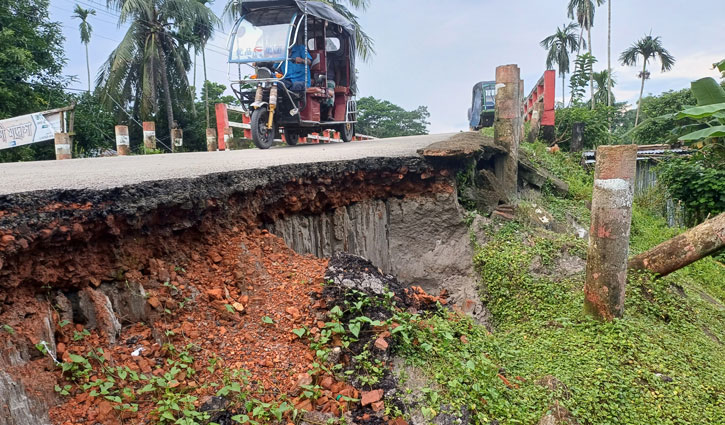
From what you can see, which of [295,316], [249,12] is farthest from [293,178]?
[249,12]

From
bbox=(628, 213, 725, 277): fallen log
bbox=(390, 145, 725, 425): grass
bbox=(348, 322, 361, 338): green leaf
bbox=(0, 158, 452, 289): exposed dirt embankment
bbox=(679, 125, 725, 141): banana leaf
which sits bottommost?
bbox=(390, 145, 725, 425): grass

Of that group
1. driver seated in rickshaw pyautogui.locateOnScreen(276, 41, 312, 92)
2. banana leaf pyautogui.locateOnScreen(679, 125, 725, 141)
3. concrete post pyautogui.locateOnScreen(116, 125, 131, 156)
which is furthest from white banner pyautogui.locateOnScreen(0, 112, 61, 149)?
banana leaf pyautogui.locateOnScreen(679, 125, 725, 141)

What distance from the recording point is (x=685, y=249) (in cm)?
461

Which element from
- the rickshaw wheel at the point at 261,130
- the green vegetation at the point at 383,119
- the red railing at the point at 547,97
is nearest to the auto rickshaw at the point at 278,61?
the rickshaw wheel at the point at 261,130

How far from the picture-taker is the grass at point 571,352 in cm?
340

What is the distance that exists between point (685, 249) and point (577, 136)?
7.40 m

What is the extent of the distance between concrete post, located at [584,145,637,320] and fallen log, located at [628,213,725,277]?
81 cm

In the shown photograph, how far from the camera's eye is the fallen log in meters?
4.41

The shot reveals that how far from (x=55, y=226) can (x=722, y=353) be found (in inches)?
215

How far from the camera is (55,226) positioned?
2.70 meters

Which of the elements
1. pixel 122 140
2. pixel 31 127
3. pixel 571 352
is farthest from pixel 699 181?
pixel 31 127

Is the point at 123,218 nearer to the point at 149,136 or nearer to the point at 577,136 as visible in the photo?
the point at 149,136

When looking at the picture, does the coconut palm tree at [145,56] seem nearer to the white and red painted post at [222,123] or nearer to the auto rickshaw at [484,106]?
the white and red painted post at [222,123]

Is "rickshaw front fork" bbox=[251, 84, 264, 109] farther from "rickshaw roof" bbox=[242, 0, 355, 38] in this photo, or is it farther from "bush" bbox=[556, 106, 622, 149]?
"bush" bbox=[556, 106, 622, 149]
